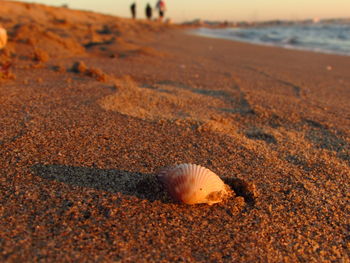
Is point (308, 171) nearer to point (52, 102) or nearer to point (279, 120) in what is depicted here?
point (279, 120)

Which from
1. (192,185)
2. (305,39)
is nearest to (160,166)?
(192,185)

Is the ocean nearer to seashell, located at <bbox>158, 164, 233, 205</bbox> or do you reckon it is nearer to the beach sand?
the beach sand

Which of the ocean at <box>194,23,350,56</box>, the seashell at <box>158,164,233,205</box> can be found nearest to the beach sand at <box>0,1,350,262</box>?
the seashell at <box>158,164,233,205</box>

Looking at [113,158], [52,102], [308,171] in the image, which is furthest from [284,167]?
[52,102]

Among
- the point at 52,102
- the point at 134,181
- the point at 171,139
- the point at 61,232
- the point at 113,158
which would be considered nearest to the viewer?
the point at 61,232

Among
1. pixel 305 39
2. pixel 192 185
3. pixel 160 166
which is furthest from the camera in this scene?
pixel 305 39

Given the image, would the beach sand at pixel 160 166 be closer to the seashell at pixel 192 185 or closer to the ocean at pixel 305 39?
the seashell at pixel 192 185

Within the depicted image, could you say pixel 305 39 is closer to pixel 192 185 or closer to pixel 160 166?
pixel 160 166

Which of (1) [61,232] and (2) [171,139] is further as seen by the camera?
(2) [171,139]
